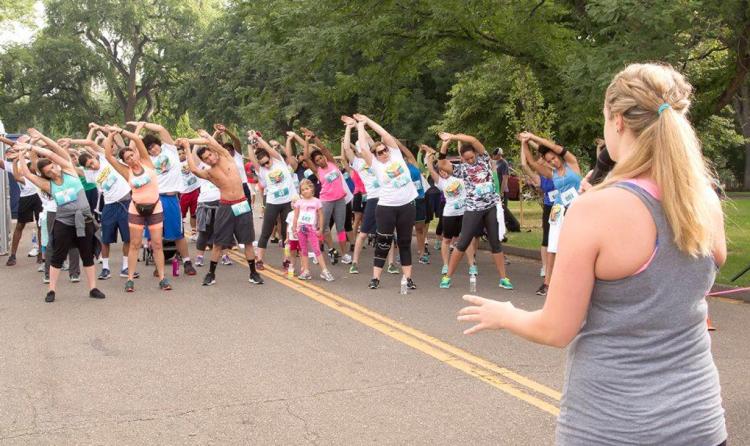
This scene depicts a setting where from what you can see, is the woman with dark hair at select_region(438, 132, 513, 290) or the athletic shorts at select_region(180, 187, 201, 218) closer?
the woman with dark hair at select_region(438, 132, 513, 290)

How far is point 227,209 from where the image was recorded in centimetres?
1180

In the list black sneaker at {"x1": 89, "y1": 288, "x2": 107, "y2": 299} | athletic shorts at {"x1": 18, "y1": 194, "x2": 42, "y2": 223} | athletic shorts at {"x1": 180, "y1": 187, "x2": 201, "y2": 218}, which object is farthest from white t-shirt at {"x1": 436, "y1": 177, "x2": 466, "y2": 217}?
athletic shorts at {"x1": 18, "y1": 194, "x2": 42, "y2": 223}

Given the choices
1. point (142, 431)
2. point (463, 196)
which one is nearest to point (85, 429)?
point (142, 431)

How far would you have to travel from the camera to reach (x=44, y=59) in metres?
50.4

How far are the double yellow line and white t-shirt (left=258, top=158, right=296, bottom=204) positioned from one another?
2.82 m

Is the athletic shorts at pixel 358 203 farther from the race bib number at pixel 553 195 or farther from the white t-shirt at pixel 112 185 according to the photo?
the race bib number at pixel 553 195

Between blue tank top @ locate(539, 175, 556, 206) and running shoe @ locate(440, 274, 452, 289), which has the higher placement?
blue tank top @ locate(539, 175, 556, 206)

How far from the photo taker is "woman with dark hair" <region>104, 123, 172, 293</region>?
448 inches

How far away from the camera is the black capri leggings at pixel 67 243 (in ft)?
34.3

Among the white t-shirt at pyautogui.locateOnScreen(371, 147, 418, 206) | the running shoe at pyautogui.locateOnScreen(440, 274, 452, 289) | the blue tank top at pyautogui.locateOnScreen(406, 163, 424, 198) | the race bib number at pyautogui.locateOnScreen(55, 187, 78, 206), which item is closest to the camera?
the race bib number at pyautogui.locateOnScreen(55, 187, 78, 206)

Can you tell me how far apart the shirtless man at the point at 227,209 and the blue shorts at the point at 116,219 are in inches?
64.8

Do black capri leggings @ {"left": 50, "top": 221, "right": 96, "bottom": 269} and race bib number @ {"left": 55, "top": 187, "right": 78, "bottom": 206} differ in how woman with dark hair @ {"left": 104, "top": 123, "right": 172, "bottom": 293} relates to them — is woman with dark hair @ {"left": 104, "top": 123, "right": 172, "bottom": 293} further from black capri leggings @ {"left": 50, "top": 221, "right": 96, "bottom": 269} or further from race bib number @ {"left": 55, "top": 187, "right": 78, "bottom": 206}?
race bib number @ {"left": 55, "top": 187, "right": 78, "bottom": 206}

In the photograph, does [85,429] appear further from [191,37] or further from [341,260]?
[191,37]

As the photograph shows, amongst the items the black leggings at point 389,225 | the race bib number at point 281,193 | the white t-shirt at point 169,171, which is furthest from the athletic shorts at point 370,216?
the white t-shirt at point 169,171
